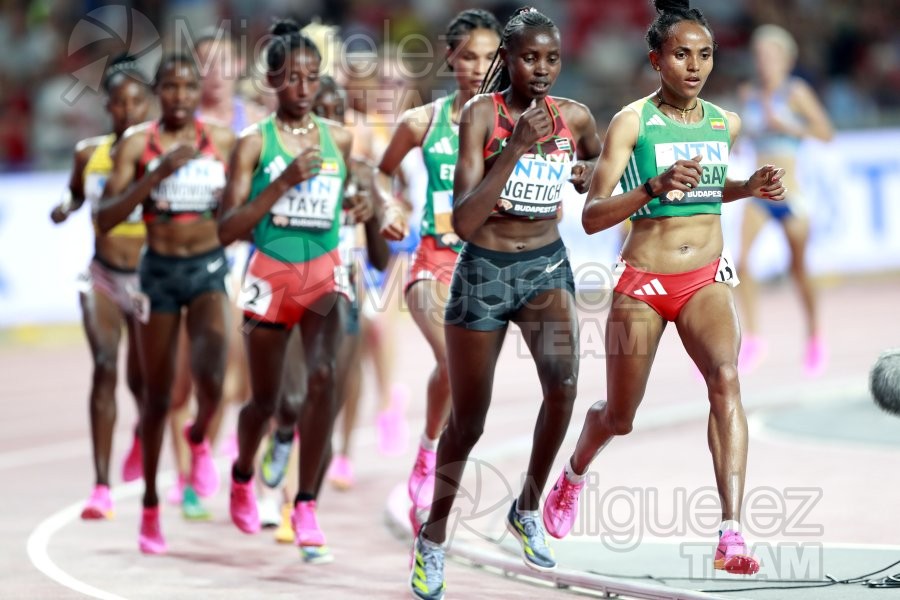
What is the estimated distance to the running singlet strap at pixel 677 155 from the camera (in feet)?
22.3

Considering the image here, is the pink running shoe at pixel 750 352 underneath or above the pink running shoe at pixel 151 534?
above

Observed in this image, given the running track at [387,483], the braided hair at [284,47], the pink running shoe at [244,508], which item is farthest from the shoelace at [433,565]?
the braided hair at [284,47]

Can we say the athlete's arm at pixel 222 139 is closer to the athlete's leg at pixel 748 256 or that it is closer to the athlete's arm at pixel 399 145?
the athlete's arm at pixel 399 145

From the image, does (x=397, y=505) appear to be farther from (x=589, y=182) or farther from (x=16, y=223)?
(x=16, y=223)

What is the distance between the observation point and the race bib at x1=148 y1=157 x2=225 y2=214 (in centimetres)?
897

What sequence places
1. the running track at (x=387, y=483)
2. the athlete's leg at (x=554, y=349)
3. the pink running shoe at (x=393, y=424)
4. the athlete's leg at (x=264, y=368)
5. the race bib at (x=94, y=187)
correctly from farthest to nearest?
1. the pink running shoe at (x=393, y=424)
2. the race bib at (x=94, y=187)
3. the athlete's leg at (x=264, y=368)
4. the running track at (x=387, y=483)
5. the athlete's leg at (x=554, y=349)

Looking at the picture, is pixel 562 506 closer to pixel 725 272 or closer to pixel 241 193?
pixel 725 272

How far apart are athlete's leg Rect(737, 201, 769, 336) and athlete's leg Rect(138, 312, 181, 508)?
6.60 meters

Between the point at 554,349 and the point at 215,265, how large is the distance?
283 centimetres

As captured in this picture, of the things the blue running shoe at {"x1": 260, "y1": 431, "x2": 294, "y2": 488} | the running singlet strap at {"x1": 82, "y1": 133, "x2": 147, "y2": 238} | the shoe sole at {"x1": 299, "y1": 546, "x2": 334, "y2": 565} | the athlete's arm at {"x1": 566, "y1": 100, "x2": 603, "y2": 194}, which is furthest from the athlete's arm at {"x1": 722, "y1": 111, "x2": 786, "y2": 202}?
the running singlet strap at {"x1": 82, "y1": 133, "x2": 147, "y2": 238}

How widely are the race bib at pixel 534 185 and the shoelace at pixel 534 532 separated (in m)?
1.48

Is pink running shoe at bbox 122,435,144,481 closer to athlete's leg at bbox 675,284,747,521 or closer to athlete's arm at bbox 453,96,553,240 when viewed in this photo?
athlete's arm at bbox 453,96,553,240

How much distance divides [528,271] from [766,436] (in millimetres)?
5172

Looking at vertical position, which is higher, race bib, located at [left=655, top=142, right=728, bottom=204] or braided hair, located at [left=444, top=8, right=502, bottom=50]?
braided hair, located at [left=444, top=8, right=502, bottom=50]
